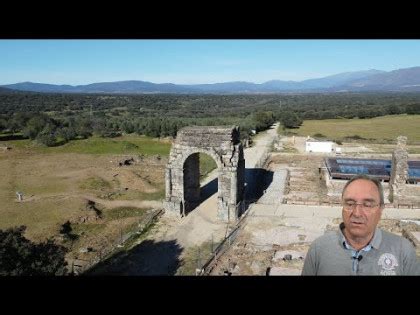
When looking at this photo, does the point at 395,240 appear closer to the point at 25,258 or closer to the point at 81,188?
the point at 25,258

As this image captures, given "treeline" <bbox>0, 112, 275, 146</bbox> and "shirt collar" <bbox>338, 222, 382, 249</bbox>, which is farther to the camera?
"treeline" <bbox>0, 112, 275, 146</bbox>

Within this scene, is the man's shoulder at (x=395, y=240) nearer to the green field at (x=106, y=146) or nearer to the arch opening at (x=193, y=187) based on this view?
the arch opening at (x=193, y=187)

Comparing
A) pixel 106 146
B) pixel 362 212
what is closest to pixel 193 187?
pixel 362 212

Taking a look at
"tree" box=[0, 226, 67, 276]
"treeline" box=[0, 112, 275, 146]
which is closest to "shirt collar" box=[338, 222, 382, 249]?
"tree" box=[0, 226, 67, 276]

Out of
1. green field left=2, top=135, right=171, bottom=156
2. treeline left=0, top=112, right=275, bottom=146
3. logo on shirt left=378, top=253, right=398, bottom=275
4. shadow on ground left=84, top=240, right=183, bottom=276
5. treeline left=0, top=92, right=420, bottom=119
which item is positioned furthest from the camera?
treeline left=0, top=92, right=420, bottom=119

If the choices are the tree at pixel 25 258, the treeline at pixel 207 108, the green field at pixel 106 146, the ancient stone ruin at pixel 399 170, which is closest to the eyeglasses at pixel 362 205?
the tree at pixel 25 258

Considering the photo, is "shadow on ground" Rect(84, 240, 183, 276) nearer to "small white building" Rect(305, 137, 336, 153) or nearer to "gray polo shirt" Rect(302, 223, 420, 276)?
"gray polo shirt" Rect(302, 223, 420, 276)
